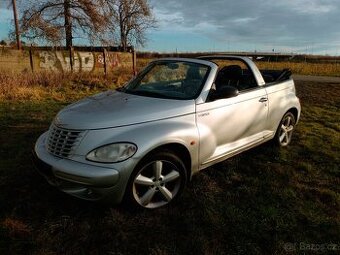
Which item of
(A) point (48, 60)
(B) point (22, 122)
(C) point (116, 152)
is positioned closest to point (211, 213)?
(C) point (116, 152)

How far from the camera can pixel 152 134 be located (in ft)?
11.7

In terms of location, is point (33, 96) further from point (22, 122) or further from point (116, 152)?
point (116, 152)

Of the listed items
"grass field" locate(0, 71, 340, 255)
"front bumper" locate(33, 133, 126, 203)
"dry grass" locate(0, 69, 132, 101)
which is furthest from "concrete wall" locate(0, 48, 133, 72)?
"front bumper" locate(33, 133, 126, 203)

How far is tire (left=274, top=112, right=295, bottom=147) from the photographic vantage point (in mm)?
5926

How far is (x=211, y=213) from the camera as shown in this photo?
3768 millimetres

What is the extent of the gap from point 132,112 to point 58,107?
257 inches

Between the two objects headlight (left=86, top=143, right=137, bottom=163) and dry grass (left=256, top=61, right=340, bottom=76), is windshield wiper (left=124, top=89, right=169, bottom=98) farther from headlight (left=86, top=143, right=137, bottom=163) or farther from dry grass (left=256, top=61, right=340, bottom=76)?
dry grass (left=256, top=61, right=340, bottom=76)

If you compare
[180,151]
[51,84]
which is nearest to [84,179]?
[180,151]

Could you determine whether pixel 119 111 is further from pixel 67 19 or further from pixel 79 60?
pixel 67 19

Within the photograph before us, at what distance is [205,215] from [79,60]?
1547 cm

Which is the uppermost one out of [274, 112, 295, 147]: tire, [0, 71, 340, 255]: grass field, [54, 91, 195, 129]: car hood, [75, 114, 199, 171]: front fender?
[54, 91, 195, 129]: car hood

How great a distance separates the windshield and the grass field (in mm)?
1201

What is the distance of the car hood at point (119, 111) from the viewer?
3582 millimetres

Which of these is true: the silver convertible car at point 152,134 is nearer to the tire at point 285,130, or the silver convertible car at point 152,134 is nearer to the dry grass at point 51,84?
the tire at point 285,130
